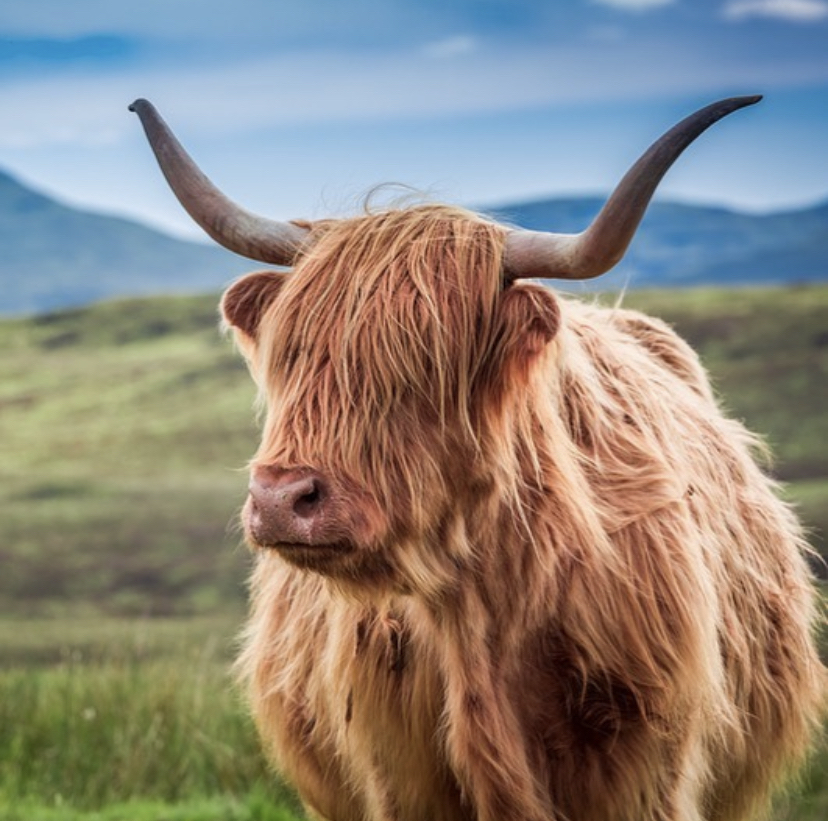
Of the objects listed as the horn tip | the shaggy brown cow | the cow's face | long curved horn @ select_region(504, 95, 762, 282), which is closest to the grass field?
the shaggy brown cow

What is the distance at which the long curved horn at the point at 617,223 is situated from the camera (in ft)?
10.1

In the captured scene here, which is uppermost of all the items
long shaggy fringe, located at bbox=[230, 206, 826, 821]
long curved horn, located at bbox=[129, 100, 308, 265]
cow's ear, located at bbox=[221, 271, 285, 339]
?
long curved horn, located at bbox=[129, 100, 308, 265]

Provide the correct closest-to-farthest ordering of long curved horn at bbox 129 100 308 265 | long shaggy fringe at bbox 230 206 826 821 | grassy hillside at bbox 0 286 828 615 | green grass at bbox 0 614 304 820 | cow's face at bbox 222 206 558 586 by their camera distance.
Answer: cow's face at bbox 222 206 558 586 → long shaggy fringe at bbox 230 206 826 821 → long curved horn at bbox 129 100 308 265 → green grass at bbox 0 614 304 820 → grassy hillside at bbox 0 286 828 615

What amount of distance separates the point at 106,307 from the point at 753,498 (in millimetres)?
44048

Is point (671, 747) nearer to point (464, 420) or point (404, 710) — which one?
point (404, 710)

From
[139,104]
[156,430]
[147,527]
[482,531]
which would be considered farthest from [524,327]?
[156,430]

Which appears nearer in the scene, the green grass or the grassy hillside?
the green grass

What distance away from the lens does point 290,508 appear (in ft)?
10.2

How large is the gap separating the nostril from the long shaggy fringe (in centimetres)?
8

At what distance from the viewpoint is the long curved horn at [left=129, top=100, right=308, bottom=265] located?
146 inches

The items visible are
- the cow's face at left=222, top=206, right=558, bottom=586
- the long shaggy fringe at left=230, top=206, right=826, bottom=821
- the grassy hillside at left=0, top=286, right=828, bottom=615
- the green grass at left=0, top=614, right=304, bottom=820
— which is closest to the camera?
the cow's face at left=222, top=206, right=558, bottom=586

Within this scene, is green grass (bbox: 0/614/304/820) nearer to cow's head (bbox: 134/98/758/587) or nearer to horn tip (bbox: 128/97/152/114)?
cow's head (bbox: 134/98/758/587)

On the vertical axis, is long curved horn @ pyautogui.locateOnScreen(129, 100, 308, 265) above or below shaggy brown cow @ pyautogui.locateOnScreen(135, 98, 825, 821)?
above

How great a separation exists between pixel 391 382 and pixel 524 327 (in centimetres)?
34
